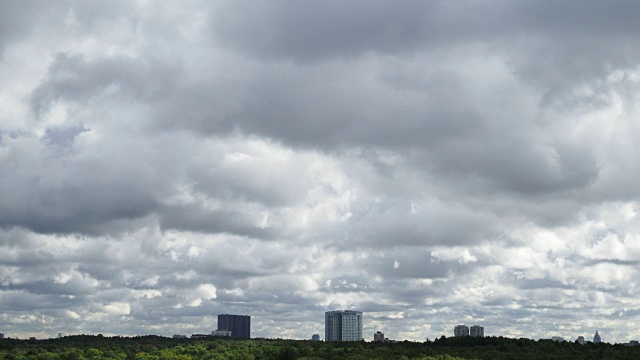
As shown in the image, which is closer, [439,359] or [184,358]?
[439,359]

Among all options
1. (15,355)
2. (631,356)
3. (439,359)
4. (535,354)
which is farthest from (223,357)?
(631,356)

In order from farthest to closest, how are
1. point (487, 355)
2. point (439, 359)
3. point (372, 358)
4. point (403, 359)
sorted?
point (487, 355), point (372, 358), point (403, 359), point (439, 359)

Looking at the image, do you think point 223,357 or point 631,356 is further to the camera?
point 223,357

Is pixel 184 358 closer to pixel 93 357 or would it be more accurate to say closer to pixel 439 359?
pixel 93 357

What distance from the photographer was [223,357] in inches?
7800

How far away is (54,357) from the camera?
175 meters

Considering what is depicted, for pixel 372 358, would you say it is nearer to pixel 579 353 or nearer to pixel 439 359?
pixel 439 359

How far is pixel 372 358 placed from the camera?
6993 inches

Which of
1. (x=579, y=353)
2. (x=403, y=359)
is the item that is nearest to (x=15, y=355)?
(x=403, y=359)

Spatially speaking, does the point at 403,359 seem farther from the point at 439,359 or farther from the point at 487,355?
the point at 487,355

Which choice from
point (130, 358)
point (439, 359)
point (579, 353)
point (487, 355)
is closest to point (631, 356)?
point (579, 353)

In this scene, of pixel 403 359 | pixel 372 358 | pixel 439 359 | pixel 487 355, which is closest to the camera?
pixel 439 359

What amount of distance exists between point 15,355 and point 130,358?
30669 mm

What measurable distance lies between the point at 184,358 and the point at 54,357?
30.5 metres
